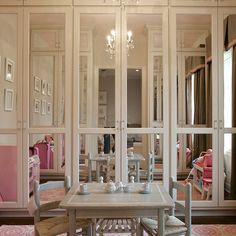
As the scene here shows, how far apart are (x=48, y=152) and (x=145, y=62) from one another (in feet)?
5.45

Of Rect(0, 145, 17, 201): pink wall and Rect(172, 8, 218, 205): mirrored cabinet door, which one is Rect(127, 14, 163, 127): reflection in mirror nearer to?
Rect(172, 8, 218, 205): mirrored cabinet door

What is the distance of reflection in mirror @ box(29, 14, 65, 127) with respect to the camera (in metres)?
4.13

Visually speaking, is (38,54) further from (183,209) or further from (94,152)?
(183,209)

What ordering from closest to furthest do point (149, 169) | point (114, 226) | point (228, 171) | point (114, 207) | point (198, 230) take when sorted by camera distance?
point (114, 207)
point (114, 226)
point (198, 230)
point (149, 169)
point (228, 171)

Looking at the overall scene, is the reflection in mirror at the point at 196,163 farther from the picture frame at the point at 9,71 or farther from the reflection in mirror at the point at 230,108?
the picture frame at the point at 9,71

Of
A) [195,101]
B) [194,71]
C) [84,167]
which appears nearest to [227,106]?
[195,101]

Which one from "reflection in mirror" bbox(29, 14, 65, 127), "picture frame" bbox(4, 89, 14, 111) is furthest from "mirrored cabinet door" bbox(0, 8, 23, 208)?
"reflection in mirror" bbox(29, 14, 65, 127)

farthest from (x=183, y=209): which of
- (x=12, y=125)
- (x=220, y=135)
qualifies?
(x=12, y=125)

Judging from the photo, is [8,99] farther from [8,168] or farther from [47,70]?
[8,168]

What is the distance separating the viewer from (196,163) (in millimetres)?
4266

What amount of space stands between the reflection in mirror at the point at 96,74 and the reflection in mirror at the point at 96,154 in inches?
6.4

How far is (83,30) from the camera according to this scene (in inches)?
163

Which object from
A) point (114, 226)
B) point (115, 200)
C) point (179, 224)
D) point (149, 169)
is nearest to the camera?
point (115, 200)

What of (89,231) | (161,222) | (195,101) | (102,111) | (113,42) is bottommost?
(89,231)
